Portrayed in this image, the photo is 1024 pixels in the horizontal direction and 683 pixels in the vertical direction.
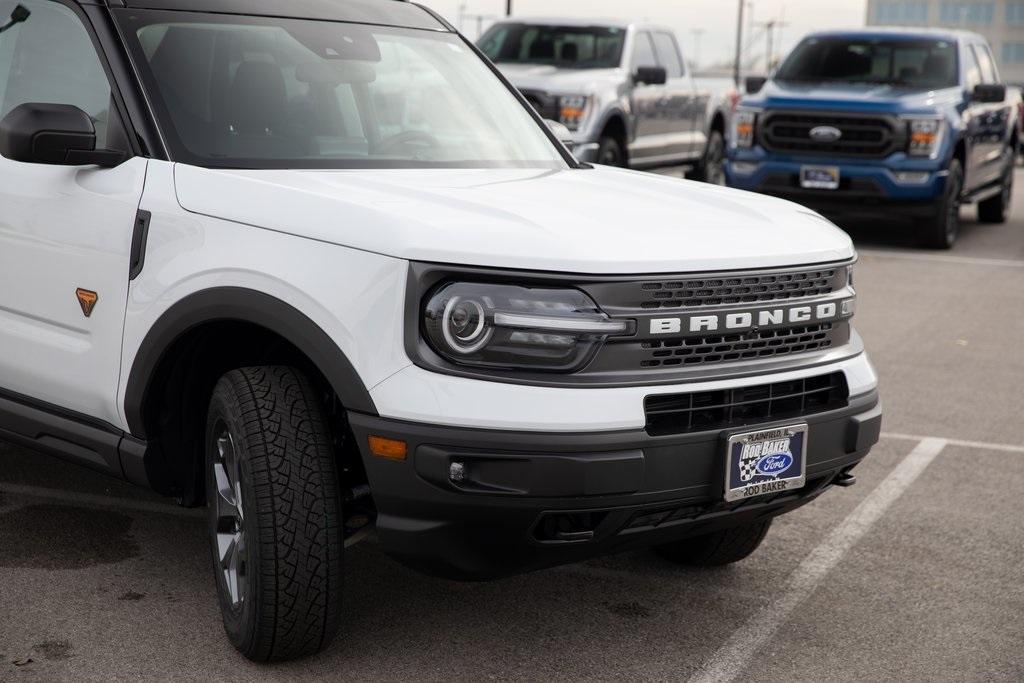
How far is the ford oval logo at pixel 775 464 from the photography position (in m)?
3.48

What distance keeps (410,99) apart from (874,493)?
236 cm

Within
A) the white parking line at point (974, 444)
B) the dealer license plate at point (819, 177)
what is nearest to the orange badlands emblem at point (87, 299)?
the white parking line at point (974, 444)

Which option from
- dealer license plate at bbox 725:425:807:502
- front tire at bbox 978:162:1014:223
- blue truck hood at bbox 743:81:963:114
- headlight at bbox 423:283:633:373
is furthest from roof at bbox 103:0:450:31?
front tire at bbox 978:162:1014:223

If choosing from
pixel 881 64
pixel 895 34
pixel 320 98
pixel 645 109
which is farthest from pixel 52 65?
pixel 645 109

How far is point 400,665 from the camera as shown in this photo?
367 cm

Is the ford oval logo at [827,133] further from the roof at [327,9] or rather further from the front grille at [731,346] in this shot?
the front grille at [731,346]

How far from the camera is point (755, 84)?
14109 millimetres

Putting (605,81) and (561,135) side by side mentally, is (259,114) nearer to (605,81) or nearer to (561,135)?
(561,135)

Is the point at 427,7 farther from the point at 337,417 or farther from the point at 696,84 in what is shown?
the point at 696,84

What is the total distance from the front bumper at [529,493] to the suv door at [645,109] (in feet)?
36.9

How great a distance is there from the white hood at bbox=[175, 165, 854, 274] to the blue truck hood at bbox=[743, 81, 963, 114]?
8.89 meters

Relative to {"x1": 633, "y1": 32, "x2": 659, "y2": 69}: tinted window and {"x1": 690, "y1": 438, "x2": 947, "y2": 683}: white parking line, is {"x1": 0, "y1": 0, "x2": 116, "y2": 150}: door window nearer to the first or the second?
{"x1": 690, "y1": 438, "x2": 947, "y2": 683}: white parking line

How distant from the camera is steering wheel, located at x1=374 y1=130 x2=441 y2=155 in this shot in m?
4.39

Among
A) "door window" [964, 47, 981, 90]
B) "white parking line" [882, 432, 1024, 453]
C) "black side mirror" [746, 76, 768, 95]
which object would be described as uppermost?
"door window" [964, 47, 981, 90]
